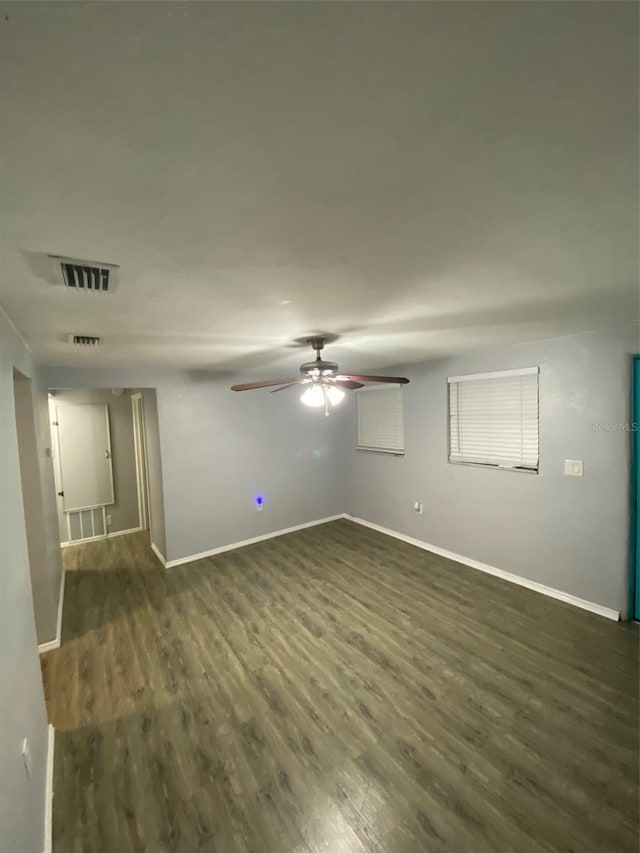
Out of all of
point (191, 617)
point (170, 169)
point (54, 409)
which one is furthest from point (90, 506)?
point (170, 169)

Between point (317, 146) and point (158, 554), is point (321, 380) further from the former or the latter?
point (158, 554)

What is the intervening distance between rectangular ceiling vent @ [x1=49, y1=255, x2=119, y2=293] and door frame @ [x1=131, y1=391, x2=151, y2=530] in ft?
12.9

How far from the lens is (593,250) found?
1.28 metres

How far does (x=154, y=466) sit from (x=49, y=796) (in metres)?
3.06

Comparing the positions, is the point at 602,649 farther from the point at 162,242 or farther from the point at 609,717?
the point at 162,242

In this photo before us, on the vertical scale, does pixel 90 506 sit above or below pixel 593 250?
below

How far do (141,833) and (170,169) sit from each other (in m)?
2.49

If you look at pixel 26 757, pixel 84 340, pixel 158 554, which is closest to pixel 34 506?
pixel 84 340

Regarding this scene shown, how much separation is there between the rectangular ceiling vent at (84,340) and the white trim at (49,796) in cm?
229

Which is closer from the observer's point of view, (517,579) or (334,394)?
(334,394)

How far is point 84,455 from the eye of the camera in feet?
16.5

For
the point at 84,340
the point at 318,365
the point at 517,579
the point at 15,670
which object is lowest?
the point at 517,579

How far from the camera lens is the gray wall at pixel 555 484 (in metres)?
2.76

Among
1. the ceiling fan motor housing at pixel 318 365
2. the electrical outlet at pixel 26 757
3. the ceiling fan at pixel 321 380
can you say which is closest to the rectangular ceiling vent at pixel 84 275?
the ceiling fan at pixel 321 380
